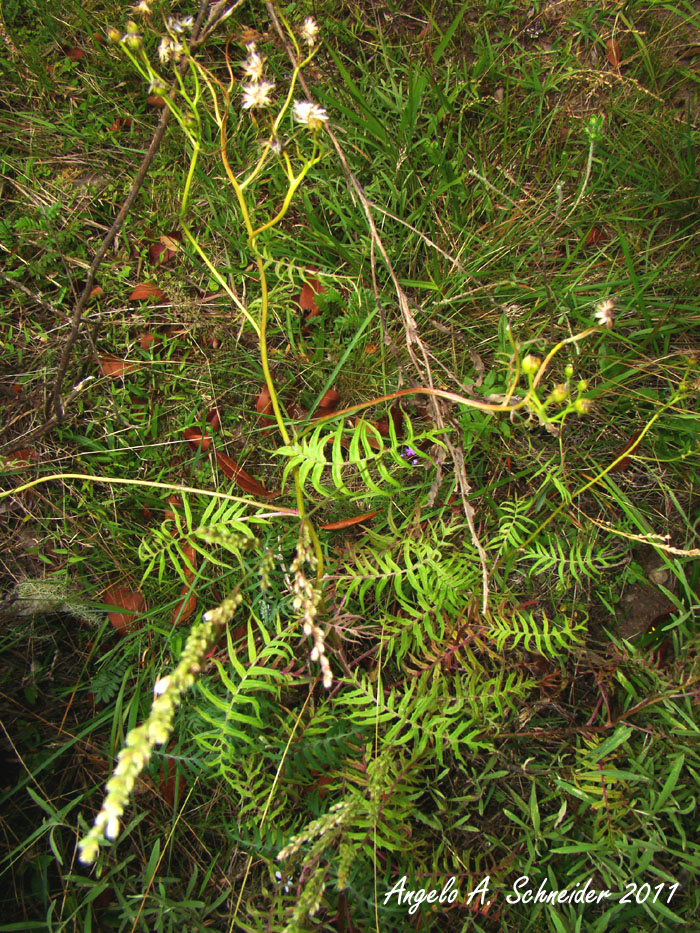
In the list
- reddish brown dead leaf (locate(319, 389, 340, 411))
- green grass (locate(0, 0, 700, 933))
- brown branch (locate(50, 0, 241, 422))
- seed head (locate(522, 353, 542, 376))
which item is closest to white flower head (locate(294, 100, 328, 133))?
green grass (locate(0, 0, 700, 933))

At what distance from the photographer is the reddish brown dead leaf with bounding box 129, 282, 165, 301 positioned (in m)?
2.36

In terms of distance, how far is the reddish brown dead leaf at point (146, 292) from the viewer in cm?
236

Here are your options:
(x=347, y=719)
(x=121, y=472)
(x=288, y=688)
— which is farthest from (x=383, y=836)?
(x=121, y=472)

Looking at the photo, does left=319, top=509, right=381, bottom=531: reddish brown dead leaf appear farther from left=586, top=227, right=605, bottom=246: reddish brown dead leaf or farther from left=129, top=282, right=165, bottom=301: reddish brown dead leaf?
left=586, top=227, right=605, bottom=246: reddish brown dead leaf

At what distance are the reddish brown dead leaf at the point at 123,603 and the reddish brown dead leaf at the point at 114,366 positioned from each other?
0.82 m

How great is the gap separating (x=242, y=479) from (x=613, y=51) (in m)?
2.28

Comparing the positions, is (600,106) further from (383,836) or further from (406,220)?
(383,836)

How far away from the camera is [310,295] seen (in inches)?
90.7

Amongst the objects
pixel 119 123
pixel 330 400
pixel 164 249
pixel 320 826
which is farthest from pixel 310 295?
pixel 320 826

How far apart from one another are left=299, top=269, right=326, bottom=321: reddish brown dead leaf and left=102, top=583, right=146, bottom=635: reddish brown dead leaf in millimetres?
1242

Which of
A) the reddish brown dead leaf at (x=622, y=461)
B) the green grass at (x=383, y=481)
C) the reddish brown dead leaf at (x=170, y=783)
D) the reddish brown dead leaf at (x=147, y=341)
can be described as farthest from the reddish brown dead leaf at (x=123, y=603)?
the reddish brown dead leaf at (x=622, y=461)

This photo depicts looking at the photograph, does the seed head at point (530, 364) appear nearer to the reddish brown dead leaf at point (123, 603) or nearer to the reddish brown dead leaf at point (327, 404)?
the reddish brown dead leaf at point (327, 404)

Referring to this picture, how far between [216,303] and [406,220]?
82 cm

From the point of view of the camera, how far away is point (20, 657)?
7.02 feet
